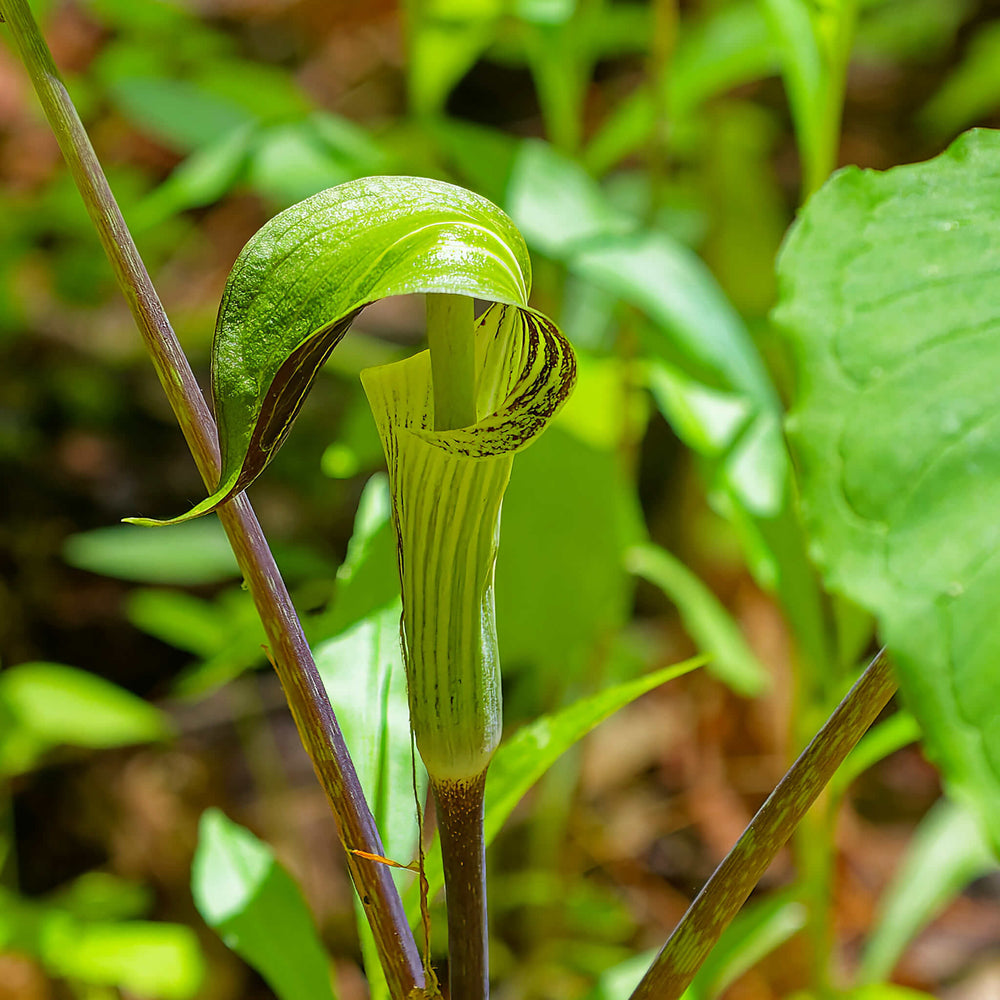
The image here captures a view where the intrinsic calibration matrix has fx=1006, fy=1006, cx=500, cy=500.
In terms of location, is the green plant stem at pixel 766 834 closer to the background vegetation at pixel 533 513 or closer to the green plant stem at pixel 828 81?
the background vegetation at pixel 533 513

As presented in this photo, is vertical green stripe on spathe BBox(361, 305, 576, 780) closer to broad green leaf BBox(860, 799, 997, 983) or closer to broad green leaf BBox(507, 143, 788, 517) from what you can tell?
broad green leaf BBox(507, 143, 788, 517)

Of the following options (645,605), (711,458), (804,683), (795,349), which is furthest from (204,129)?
(645,605)

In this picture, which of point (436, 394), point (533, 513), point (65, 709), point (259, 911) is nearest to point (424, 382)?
point (436, 394)

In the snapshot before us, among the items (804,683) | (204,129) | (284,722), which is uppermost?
(204,129)

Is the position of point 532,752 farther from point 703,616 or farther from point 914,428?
point 703,616

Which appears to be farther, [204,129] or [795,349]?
[204,129]

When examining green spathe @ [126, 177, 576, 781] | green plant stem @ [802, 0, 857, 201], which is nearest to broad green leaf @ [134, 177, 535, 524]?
green spathe @ [126, 177, 576, 781]

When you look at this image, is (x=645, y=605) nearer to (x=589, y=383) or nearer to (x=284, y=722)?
(x=284, y=722)
